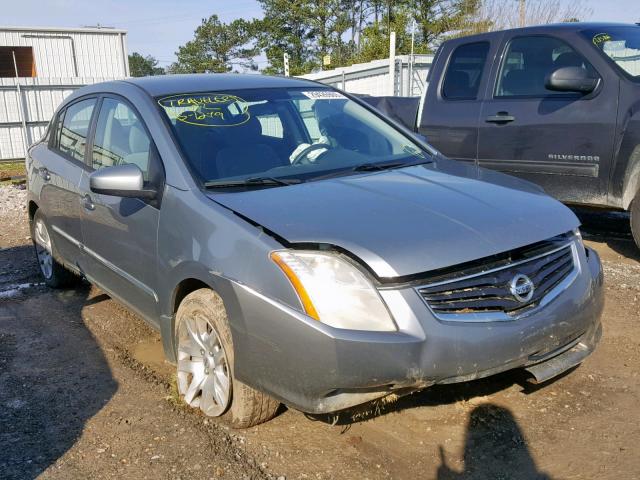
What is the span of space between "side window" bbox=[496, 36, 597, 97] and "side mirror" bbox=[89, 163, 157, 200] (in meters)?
3.84

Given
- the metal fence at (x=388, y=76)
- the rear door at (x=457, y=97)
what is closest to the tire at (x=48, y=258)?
the rear door at (x=457, y=97)

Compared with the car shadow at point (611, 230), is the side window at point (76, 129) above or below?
above

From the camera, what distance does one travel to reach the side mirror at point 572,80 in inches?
205

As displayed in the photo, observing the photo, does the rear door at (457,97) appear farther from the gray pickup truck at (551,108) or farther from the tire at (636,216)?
the tire at (636,216)

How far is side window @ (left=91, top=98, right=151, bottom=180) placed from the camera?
3.67 metres

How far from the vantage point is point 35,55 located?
2447 cm

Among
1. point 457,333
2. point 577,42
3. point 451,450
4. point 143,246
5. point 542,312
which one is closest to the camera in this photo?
point 457,333

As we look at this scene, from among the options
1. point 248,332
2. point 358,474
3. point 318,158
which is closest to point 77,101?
point 318,158

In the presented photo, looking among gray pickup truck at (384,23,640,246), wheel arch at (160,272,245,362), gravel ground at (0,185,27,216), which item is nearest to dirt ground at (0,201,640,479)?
wheel arch at (160,272,245,362)

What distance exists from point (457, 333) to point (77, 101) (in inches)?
144

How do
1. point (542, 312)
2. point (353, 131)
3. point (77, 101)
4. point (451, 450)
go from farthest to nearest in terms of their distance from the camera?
point (77, 101), point (353, 131), point (451, 450), point (542, 312)

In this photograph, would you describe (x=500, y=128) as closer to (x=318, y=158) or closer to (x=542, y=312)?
(x=318, y=158)

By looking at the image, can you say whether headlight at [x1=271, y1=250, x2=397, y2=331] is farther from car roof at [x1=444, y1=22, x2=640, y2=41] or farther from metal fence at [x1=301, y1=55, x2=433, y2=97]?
metal fence at [x1=301, y1=55, x2=433, y2=97]

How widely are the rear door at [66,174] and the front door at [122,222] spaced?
0.68 feet
